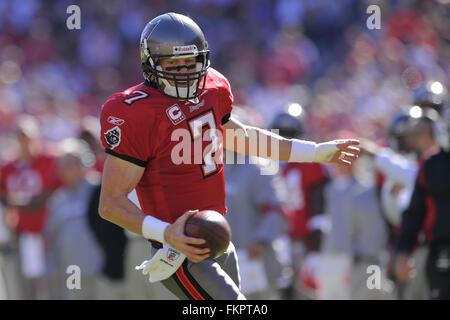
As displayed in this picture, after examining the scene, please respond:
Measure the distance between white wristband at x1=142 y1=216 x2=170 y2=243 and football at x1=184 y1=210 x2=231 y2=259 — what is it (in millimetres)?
117

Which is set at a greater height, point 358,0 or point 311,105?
point 358,0

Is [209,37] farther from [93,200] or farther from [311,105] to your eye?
[93,200]

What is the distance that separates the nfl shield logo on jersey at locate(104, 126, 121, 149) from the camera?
3.68 meters

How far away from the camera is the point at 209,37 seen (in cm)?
1463

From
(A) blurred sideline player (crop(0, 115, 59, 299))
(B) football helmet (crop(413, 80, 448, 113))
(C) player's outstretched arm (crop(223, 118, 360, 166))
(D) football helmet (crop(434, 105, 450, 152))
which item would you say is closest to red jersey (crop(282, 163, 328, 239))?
(B) football helmet (crop(413, 80, 448, 113))

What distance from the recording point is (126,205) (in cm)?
367

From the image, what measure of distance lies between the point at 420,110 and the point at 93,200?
2.59 metres

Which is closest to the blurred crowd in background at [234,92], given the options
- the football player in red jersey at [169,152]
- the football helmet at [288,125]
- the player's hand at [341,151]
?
the football helmet at [288,125]

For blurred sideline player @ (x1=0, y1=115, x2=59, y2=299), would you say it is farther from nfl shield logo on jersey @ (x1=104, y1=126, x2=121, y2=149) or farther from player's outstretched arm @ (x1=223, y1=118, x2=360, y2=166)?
nfl shield logo on jersey @ (x1=104, y1=126, x2=121, y2=149)

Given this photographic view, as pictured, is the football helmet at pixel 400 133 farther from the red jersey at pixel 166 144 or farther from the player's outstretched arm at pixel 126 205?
the player's outstretched arm at pixel 126 205

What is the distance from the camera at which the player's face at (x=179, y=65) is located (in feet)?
12.7
